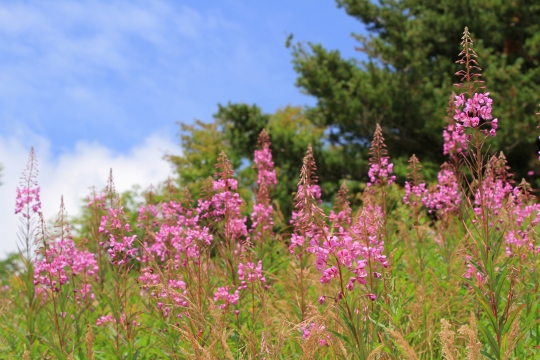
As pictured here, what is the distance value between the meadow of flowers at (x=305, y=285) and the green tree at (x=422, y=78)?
12.0m

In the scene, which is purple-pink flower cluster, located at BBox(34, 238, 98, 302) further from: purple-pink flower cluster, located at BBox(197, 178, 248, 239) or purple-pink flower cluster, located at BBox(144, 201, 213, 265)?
purple-pink flower cluster, located at BBox(197, 178, 248, 239)

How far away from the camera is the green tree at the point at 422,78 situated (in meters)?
19.0

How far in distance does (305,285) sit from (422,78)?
16343mm

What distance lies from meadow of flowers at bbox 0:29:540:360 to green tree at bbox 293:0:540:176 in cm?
1203

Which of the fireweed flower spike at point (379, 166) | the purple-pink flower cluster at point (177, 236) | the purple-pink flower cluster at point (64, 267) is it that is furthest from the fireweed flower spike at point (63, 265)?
the fireweed flower spike at point (379, 166)

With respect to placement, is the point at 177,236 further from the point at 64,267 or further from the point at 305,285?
the point at 64,267

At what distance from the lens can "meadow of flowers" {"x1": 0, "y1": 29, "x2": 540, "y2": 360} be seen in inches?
144

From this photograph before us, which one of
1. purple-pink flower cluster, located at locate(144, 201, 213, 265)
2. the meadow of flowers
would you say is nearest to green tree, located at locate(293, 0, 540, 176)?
the meadow of flowers

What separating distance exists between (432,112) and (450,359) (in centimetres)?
1777

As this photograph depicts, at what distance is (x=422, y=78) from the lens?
2058cm

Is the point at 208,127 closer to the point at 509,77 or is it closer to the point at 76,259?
the point at 509,77

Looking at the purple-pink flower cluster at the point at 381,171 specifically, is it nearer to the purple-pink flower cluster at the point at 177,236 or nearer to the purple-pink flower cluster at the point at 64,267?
the purple-pink flower cluster at the point at 177,236

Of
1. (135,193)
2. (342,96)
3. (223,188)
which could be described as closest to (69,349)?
(223,188)

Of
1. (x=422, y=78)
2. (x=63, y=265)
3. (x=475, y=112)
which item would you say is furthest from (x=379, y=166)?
(x=422, y=78)
